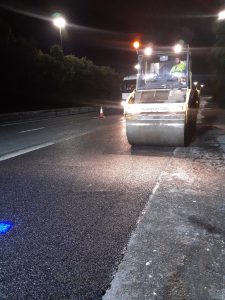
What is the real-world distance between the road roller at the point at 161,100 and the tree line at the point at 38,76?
73.9 feet

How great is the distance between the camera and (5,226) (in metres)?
5.07

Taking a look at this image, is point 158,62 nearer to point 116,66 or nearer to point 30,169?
point 30,169

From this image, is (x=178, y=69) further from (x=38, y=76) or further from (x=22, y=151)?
(x=38, y=76)

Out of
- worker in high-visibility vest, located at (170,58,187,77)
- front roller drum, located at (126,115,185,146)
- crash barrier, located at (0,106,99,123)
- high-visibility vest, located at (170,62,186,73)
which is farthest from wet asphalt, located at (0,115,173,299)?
crash barrier, located at (0,106,99,123)

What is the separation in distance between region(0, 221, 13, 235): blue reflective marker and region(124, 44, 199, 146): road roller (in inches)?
237

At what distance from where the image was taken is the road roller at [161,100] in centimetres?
1012

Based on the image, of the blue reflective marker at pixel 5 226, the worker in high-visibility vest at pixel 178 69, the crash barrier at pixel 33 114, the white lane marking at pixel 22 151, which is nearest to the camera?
the blue reflective marker at pixel 5 226

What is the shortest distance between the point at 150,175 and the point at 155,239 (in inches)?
127

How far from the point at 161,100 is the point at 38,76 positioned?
3149cm

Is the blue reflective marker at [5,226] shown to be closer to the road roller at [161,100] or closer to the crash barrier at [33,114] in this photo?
the road roller at [161,100]

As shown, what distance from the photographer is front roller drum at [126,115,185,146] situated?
10102mm

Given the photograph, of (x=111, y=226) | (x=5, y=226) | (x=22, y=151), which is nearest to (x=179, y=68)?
(x=22, y=151)

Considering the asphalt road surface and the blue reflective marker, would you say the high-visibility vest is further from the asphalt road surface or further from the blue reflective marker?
the blue reflective marker

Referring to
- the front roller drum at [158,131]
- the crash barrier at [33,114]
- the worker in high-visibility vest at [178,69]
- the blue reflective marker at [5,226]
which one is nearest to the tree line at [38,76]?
the crash barrier at [33,114]
